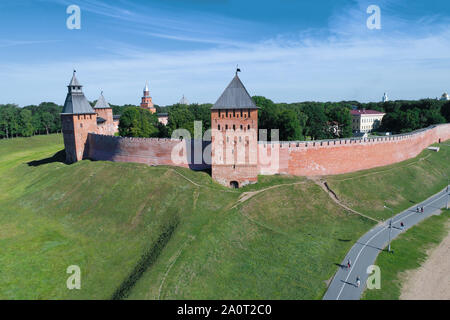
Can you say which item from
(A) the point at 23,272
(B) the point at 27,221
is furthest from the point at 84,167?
(A) the point at 23,272

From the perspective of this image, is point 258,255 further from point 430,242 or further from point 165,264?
point 430,242

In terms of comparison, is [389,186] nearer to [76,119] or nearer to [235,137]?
[235,137]

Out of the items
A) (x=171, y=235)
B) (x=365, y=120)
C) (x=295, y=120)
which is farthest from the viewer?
(x=365, y=120)

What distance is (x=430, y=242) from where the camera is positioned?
3083 centimetres

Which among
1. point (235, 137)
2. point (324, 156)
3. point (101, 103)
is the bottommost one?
point (324, 156)

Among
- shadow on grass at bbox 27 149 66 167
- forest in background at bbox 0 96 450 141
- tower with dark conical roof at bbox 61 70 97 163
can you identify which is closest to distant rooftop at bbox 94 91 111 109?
forest in background at bbox 0 96 450 141

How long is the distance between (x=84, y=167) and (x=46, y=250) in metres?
19.0

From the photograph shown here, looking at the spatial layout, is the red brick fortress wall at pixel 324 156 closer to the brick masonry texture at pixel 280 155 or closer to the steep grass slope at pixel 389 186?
the brick masonry texture at pixel 280 155

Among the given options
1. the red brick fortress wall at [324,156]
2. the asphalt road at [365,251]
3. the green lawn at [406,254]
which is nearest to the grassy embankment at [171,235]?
the asphalt road at [365,251]

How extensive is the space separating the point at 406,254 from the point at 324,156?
55.7 feet

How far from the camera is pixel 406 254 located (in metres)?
28.5

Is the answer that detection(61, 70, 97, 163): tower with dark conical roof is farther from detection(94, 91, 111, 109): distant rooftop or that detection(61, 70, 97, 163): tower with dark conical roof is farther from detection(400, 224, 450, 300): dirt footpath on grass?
detection(400, 224, 450, 300): dirt footpath on grass

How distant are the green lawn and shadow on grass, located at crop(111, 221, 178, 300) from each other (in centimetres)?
1724

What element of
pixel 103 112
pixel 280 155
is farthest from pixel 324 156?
pixel 103 112
